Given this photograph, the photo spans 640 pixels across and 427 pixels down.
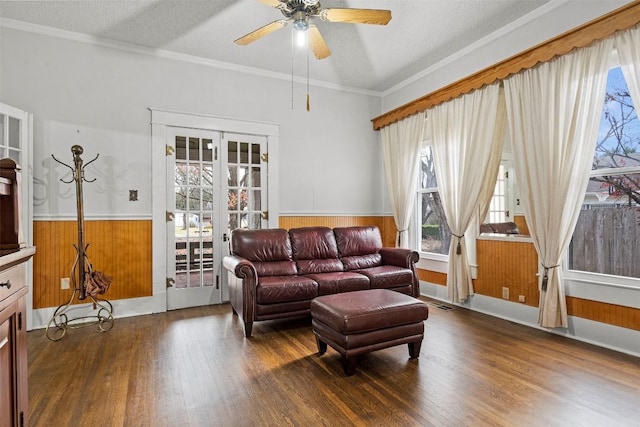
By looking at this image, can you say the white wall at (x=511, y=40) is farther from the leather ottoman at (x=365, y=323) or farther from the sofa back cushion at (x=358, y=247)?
the leather ottoman at (x=365, y=323)

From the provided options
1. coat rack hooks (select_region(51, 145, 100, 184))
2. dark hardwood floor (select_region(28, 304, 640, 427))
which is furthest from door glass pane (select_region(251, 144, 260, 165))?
dark hardwood floor (select_region(28, 304, 640, 427))

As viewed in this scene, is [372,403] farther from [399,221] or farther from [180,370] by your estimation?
[399,221]

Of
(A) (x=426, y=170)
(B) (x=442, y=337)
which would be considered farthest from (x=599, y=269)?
(A) (x=426, y=170)

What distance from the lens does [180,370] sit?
2.60 metres

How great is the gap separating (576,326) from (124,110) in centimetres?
529

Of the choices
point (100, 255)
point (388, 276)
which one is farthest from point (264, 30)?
point (100, 255)

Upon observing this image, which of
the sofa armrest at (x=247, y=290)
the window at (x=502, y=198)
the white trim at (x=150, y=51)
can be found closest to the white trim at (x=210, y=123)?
the white trim at (x=150, y=51)

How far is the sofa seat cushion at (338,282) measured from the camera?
11.9 ft

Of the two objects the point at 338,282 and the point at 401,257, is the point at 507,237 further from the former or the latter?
the point at 338,282

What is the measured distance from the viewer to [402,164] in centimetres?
521

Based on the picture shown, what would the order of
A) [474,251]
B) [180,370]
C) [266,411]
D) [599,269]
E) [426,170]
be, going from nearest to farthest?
[266,411] → [180,370] → [599,269] → [474,251] → [426,170]

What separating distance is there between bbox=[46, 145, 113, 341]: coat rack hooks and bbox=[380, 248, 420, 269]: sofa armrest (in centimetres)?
328

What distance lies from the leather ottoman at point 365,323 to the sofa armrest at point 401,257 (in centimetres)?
139

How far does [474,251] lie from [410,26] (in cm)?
267
